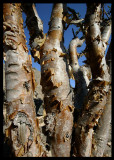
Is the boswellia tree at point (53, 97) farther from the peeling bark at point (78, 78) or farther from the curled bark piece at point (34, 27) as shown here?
the peeling bark at point (78, 78)

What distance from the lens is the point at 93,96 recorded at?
1262 millimetres

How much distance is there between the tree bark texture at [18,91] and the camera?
1051 millimetres

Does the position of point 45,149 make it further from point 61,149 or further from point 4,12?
point 4,12

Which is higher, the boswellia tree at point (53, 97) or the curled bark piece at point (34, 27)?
the curled bark piece at point (34, 27)

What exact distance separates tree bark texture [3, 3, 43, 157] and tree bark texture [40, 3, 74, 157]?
17cm

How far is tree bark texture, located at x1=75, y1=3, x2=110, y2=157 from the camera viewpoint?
4.01 feet

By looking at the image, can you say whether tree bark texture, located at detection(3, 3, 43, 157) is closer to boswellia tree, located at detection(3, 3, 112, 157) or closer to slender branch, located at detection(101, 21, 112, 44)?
boswellia tree, located at detection(3, 3, 112, 157)

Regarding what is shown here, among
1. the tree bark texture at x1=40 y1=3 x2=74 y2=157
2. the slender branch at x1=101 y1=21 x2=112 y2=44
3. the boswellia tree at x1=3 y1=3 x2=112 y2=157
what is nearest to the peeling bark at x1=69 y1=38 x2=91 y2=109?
the boswellia tree at x1=3 y1=3 x2=112 y2=157

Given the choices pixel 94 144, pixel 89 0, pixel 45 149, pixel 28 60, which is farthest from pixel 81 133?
pixel 89 0

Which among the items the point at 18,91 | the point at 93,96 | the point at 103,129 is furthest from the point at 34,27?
the point at 103,129

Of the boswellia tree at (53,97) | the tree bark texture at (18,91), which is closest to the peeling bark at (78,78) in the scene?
the boswellia tree at (53,97)

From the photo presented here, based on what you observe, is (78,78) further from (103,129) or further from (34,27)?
(34,27)

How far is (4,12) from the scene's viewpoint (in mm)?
1267

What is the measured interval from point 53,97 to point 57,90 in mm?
91
